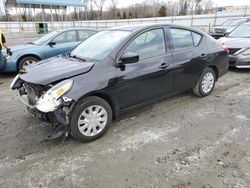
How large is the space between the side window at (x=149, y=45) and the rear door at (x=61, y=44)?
449cm

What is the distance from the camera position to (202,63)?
15.8 feet

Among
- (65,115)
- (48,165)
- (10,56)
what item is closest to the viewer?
(48,165)

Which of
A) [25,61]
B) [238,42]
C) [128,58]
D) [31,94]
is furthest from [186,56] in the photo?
[25,61]

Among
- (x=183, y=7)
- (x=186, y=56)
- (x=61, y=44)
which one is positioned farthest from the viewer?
(x=183, y=7)

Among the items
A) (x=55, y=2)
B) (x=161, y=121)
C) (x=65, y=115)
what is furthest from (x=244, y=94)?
(x=55, y=2)

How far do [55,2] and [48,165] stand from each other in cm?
3945

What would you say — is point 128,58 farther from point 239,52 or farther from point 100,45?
point 239,52

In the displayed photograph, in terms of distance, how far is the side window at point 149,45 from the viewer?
12.5 ft

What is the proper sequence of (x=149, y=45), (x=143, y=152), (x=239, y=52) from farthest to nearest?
(x=239, y=52) → (x=149, y=45) → (x=143, y=152)

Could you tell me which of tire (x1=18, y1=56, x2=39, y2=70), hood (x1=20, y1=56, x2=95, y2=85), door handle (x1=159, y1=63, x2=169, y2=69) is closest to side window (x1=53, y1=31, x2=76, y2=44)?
tire (x1=18, y1=56, x2=39, y2=70)

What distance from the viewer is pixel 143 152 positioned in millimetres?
3178

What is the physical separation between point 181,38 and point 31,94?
290 centimetres

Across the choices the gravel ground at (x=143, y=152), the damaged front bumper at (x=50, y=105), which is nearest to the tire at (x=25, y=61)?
the gravel ground at (x=143, y=152)

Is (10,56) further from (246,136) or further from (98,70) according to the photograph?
(246,136)
